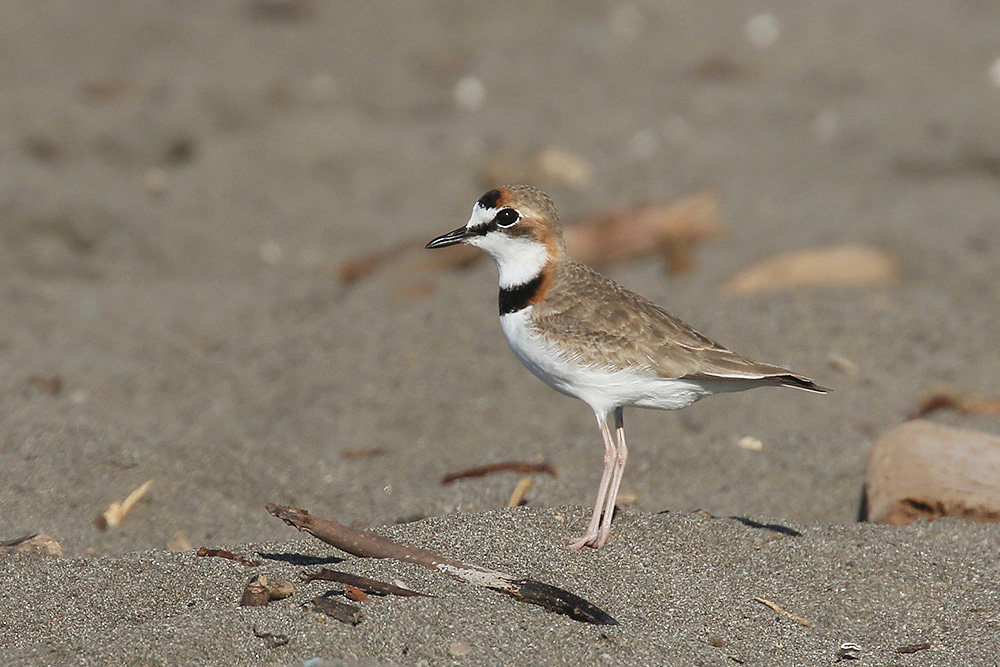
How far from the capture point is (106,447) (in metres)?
5.48

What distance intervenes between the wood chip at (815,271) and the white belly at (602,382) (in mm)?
3631

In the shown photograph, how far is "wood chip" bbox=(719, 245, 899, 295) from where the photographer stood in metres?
7.99

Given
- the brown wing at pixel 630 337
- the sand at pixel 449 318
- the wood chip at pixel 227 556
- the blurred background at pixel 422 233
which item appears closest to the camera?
the sand at pixel 449 318

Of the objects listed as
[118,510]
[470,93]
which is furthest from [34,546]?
[470,93]

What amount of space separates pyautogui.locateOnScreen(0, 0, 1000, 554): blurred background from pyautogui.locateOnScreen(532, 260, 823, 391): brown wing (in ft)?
2.93

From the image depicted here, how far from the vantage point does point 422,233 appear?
9.25 meters

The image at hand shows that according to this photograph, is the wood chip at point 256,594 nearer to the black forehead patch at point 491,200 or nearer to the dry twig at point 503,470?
the black forehead patch at point 491,200

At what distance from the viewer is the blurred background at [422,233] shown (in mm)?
5602

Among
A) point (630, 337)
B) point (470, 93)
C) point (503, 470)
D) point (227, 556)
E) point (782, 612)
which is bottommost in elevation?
point (503, 470)

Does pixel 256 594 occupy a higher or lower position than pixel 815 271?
higher

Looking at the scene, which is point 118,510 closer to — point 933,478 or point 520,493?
point 520,493

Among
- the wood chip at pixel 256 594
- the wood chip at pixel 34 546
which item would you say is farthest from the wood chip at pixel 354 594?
the wood chip at pixel 34 546

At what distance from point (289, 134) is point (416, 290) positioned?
120 inches

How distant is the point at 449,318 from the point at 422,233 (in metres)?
1.75
